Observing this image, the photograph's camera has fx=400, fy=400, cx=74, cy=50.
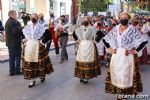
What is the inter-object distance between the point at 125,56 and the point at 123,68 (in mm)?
239

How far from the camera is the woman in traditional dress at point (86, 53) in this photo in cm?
1016

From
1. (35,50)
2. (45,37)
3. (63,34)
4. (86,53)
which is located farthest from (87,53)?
(63,34)

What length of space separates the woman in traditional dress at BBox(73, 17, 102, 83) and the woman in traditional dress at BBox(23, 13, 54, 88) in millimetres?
891

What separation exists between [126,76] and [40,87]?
286 centimetres

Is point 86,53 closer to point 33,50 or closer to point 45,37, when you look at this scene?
point 45,37

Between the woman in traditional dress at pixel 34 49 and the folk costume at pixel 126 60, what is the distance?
2.49 meters

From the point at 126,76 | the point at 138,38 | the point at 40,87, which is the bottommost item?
the point at 40,87

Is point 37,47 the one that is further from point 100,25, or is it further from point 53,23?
point 53,23

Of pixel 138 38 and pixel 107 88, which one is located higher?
pixel 138 38

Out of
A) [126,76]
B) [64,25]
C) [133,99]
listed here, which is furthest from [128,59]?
[64,25]

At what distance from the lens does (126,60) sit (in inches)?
306

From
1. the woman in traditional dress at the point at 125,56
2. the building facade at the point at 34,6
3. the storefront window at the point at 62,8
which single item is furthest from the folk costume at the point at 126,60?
the storefront window at the point at 62,8

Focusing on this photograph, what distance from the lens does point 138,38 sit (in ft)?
25.6

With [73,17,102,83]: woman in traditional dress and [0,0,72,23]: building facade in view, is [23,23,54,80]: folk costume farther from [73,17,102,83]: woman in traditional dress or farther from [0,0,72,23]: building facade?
[0,0,72,23]: building facade
